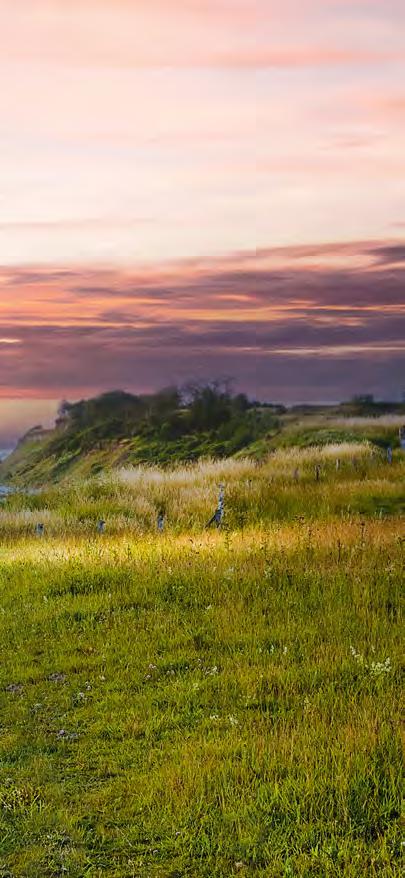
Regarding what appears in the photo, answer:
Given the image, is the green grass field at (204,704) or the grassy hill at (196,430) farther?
the grassy hill at (196,430)

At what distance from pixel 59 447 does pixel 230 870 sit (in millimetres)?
147071

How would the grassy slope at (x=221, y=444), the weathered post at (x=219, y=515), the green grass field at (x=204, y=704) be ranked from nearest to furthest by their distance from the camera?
the green grass field at (x=204, y=704)
the weathered post at (x=219, y=515)
the grassy slope at (x=221, y=444)

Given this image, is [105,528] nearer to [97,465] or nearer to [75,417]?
[97,465]


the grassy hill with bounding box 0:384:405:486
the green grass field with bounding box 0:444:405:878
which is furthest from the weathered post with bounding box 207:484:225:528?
the grassy hill with bounding box 0:384:405:486

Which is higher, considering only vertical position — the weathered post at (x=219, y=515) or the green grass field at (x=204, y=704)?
the weathered post at (x=219, y=515)

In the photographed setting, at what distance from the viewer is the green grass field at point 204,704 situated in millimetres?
7141

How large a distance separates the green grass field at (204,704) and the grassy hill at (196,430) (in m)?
22.0

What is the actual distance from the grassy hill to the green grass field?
2197 cm

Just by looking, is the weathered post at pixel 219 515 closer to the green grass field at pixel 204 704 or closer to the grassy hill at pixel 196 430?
the green grass field at pixel 204 704

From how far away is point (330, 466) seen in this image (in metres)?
35.0

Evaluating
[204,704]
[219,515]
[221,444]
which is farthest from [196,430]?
[204,704]

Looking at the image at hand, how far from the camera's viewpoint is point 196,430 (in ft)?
306

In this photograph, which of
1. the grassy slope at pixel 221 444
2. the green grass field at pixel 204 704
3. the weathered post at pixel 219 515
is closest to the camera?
the green grass field at pixel 204 704

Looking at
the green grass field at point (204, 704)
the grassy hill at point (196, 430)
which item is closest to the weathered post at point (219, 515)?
the green grass field at point (204, 704)
